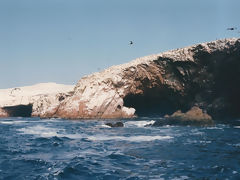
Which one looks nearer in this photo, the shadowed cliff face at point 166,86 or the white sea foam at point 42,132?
the white sea foam at point 42,132

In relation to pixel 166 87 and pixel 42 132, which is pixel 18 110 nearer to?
pixel 166 87

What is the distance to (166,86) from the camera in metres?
63.3

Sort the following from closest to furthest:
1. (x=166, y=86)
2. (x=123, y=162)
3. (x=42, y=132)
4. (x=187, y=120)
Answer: (x=123, y=162) < (x=42, y=132) < (x=187, y=120) < (x=166, y=86)

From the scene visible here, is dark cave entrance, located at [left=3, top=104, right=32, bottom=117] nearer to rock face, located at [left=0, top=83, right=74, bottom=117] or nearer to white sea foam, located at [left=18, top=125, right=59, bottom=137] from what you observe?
rock face, located at [left=0, top=83, right=74, bottom=117]

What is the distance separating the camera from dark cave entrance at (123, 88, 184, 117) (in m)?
65.0

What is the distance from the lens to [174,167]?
1390 cm

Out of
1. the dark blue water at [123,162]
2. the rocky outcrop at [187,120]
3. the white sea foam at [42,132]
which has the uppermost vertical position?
the rocky outcrop at [187,120]

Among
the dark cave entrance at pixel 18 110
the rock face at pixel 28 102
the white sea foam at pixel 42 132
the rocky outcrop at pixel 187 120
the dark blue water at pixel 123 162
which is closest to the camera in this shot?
the dark blue water at pixel 123 162

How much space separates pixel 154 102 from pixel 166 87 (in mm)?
7037

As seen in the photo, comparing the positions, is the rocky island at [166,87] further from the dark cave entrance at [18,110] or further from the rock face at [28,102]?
the dark cave entrance at [18,110]

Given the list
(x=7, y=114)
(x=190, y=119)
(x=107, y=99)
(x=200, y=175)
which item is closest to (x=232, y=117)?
(x=190, y=119)

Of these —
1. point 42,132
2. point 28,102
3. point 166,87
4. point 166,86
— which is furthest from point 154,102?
point 28,102

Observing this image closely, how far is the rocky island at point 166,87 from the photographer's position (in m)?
55.4

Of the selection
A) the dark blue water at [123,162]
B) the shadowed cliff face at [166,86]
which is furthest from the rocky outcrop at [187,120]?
the dark blue water at [123,162]
